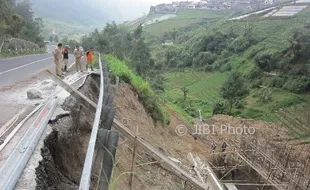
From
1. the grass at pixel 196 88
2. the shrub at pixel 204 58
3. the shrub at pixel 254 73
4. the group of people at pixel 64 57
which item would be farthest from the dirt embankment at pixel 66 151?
the shrub at pixel 204 58

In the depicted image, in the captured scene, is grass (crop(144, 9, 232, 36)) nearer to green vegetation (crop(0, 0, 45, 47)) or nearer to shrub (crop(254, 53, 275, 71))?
shrub (crop(254, 53, 275, 71))

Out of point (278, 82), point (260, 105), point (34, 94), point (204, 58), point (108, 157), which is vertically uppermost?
point (108, 157)

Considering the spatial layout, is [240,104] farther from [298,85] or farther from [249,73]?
[249,73]

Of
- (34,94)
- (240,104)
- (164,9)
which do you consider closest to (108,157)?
(34,94)

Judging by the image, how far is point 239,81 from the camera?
143ft

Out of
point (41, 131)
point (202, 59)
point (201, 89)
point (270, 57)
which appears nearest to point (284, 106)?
point (270, 57)

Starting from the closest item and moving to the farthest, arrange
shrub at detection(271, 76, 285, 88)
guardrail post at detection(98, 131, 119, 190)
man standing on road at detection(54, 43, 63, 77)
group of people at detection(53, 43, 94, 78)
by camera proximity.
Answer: guardrail post at detection(98, 131, 119, 190)
man standing on road at detection(54, 43, 63, 77)
group of people at detection(53, 43, 94, 78)
shrub at detection(271, 76, 285, 88)

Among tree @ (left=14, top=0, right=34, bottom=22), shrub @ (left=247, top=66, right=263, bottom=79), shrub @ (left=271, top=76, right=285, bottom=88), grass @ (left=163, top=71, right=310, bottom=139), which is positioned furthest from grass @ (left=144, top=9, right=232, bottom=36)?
shrub @ (left=271, top=76, right=285, bottom=88)

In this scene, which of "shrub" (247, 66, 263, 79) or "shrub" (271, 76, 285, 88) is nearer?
"shrub" (271, 76, 285, 88)

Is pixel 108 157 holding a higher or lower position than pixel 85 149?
higher

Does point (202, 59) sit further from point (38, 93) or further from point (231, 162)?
point (38, 93)

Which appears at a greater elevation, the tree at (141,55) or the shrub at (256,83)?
the tree at (141,55)

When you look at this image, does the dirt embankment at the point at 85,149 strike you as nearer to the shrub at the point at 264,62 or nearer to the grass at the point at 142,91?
the grass at the point at 142,91

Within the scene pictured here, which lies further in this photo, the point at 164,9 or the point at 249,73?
the point at 164,9
